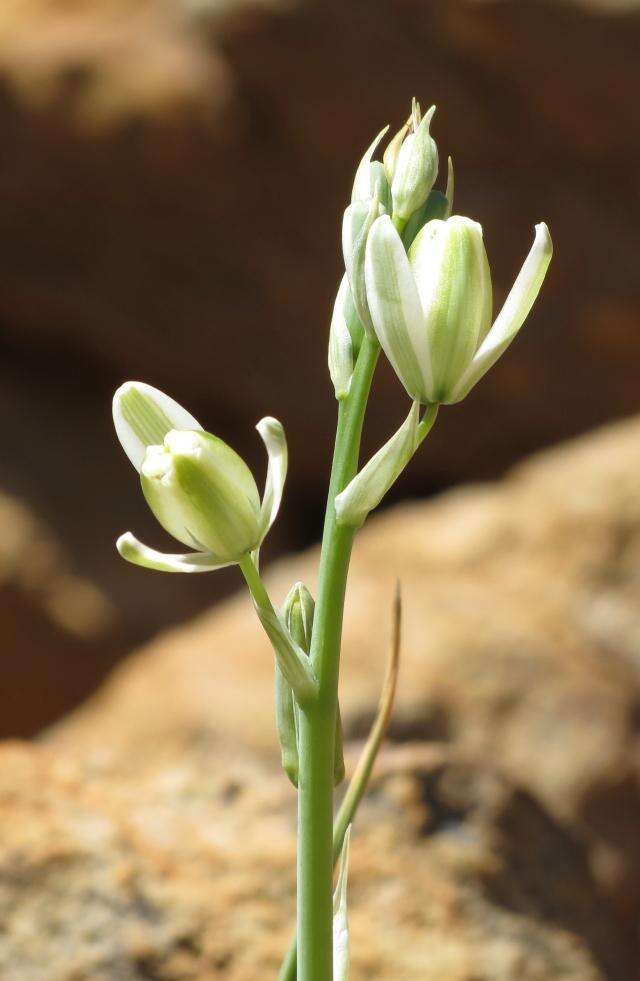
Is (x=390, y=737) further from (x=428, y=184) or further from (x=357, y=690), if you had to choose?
(x=428, y=184)

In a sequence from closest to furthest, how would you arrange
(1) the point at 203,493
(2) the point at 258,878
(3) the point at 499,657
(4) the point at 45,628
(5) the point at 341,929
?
(1) the point at 203,493 → (5) the point at 341,929 → (2) the point at 258,878 → (3) the point at 499,657 → (4) the point at 45,628

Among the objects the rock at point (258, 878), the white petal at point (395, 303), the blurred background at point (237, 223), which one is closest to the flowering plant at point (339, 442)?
the white petal at point (395, 303)

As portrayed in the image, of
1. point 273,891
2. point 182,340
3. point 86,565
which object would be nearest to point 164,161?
point 182,340

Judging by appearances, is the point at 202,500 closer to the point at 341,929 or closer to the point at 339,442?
the point at 339,442

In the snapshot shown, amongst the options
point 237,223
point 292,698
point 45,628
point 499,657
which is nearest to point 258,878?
point 292,698

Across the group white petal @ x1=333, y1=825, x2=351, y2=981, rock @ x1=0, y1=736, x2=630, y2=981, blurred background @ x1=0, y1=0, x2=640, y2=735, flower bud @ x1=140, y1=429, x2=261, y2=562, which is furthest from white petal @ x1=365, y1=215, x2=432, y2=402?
blurred background @ x1=0, y1=0, x2=640, y2=735

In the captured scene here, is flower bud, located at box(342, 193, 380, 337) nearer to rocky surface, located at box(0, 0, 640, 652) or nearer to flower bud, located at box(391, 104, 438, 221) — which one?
flower bud, located at box(391, 104, 438, 221)
